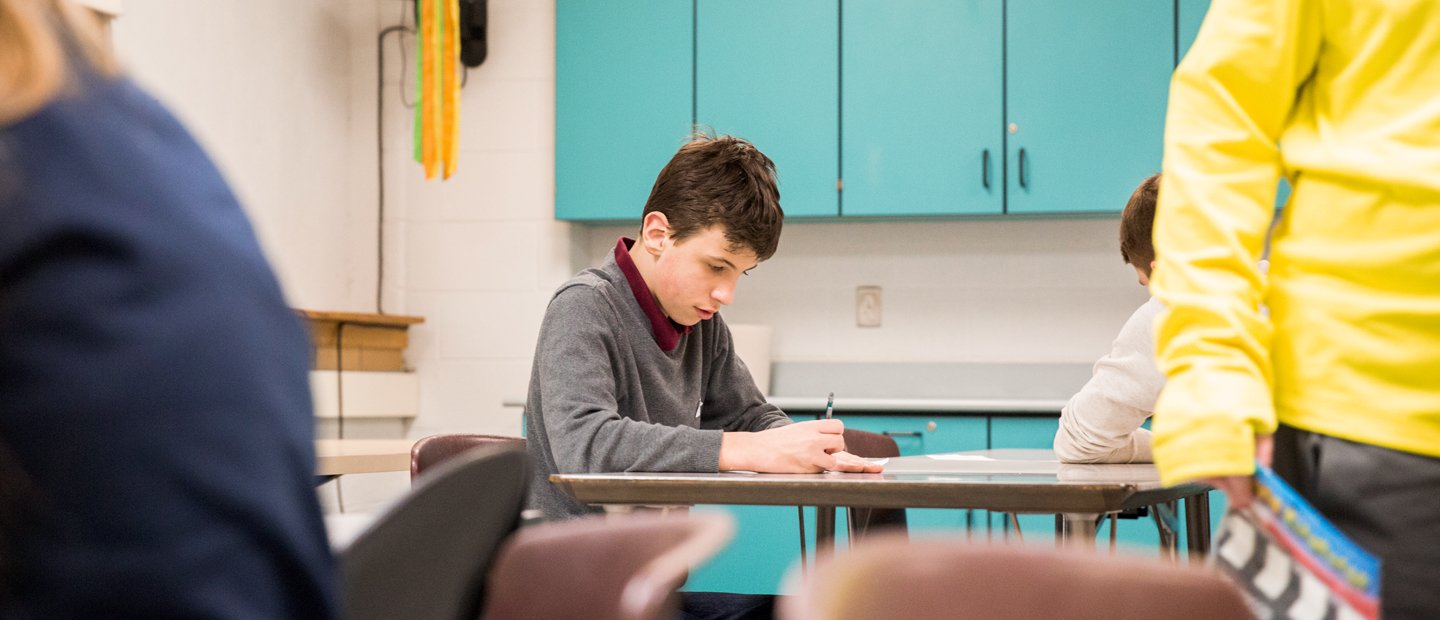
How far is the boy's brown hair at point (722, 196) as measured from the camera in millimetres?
1854

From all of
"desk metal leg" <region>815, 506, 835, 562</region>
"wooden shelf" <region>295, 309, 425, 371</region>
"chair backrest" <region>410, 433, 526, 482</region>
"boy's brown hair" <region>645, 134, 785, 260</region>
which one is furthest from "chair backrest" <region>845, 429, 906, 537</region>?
"wooden shelf" <region>295, 309, 425, 371</region>

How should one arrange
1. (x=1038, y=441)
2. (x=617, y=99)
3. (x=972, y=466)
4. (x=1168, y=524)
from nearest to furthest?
1. (x=972, y=466)
2. (x=1168, y=524)
3. (x=1038, y=441)
4. (x=617, y=99)

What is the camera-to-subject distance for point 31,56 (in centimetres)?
50

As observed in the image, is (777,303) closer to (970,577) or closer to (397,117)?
(397,117)

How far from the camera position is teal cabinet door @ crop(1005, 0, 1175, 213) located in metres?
3.42

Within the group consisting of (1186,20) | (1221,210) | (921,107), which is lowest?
(1221,210)

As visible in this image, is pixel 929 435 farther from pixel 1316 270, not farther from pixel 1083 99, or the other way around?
pixel 1316 270

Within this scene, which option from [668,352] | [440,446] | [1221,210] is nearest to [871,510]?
[668,352]

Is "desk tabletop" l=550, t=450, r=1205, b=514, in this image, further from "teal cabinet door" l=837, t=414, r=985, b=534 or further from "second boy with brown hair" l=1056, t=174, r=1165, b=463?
"teal cabinet door" l=837, t=414, r=985, b=534

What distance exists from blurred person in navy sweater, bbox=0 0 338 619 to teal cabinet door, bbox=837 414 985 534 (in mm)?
2729

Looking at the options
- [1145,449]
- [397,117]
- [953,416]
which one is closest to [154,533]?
[1145,449]

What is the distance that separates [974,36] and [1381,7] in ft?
8.77

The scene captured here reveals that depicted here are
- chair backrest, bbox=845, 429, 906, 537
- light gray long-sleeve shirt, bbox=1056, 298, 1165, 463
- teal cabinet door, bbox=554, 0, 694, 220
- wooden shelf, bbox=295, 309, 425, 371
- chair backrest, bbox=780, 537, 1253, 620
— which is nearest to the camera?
chair backrest, bbox=780, 537, 1253, 620

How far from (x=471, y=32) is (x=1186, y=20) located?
2144 millimetres
